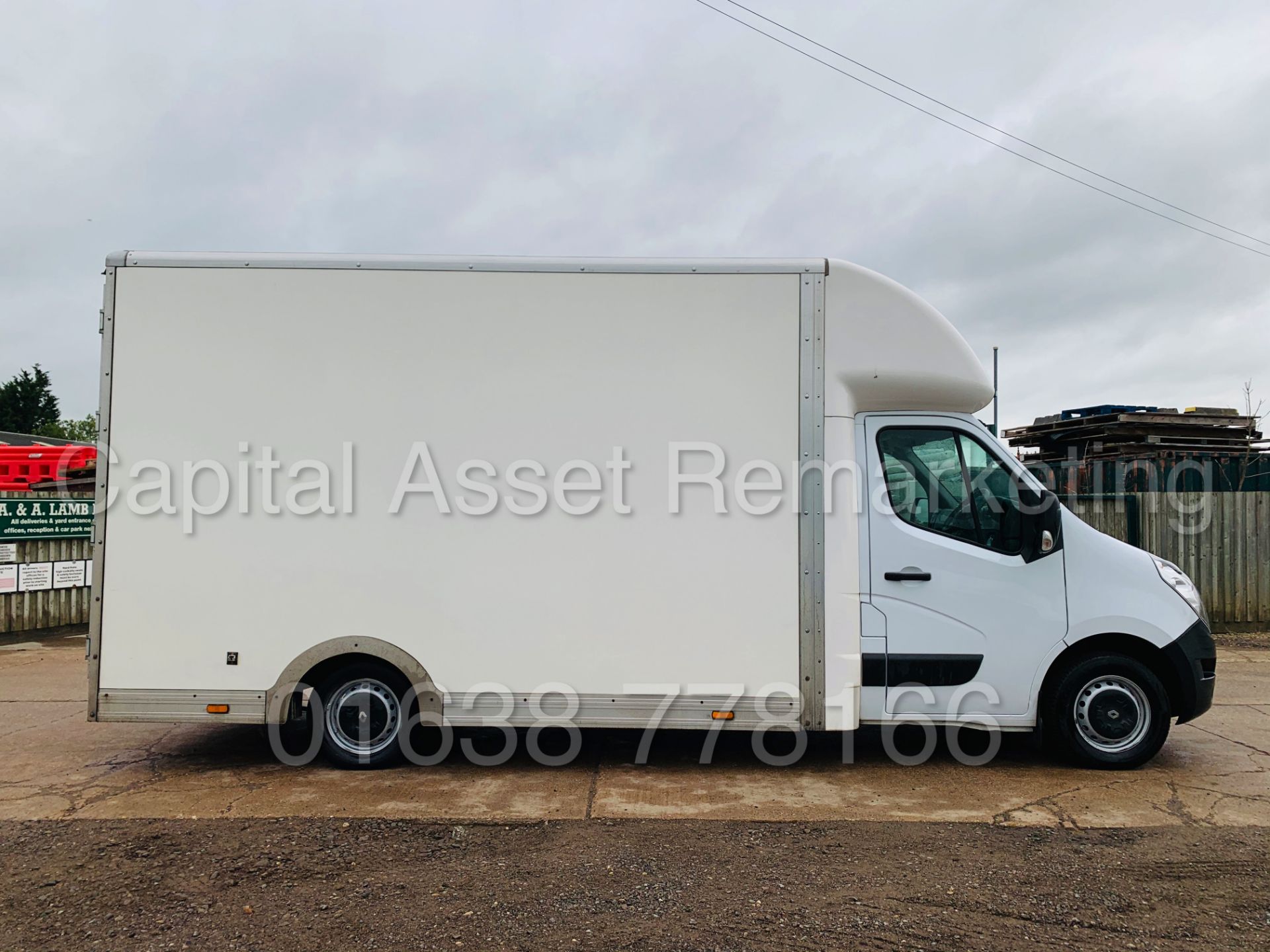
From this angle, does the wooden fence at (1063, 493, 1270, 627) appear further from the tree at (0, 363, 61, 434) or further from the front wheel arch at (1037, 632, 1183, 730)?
the tree at (0, 363, 61, 434)

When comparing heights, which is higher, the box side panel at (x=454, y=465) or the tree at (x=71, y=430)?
the tree at (x=71, y=430)

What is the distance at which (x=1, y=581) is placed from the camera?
1072 centimetres

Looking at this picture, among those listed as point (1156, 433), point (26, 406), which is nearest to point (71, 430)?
point (26, 406)

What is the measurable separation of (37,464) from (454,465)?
460 inches

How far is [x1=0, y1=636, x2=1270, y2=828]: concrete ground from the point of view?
4.69m

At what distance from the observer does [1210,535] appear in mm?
11234

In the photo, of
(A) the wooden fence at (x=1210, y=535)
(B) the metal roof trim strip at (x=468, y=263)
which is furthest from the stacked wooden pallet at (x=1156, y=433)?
(B) the metal roof trim strip at (x=468, y=263)

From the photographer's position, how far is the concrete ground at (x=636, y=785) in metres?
4.69

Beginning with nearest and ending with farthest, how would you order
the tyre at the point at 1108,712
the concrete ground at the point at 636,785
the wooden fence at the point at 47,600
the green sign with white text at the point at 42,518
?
the concrete ground at the point at 636,785 → the tyre at the point at 1108,712 → the green sign with white text at the point at 42,518 → the wooden fence at the point at 47,600

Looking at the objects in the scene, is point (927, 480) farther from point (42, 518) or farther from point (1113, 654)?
point (42, 518)

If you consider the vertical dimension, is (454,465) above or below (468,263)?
below

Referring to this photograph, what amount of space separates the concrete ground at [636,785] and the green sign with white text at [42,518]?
5.39 metres

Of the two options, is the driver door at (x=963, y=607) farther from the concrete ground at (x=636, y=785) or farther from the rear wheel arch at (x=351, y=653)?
the rear wheel arch at (x=351, y=653)

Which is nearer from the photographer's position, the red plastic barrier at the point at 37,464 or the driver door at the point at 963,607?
the driver door at the point at 963,607
